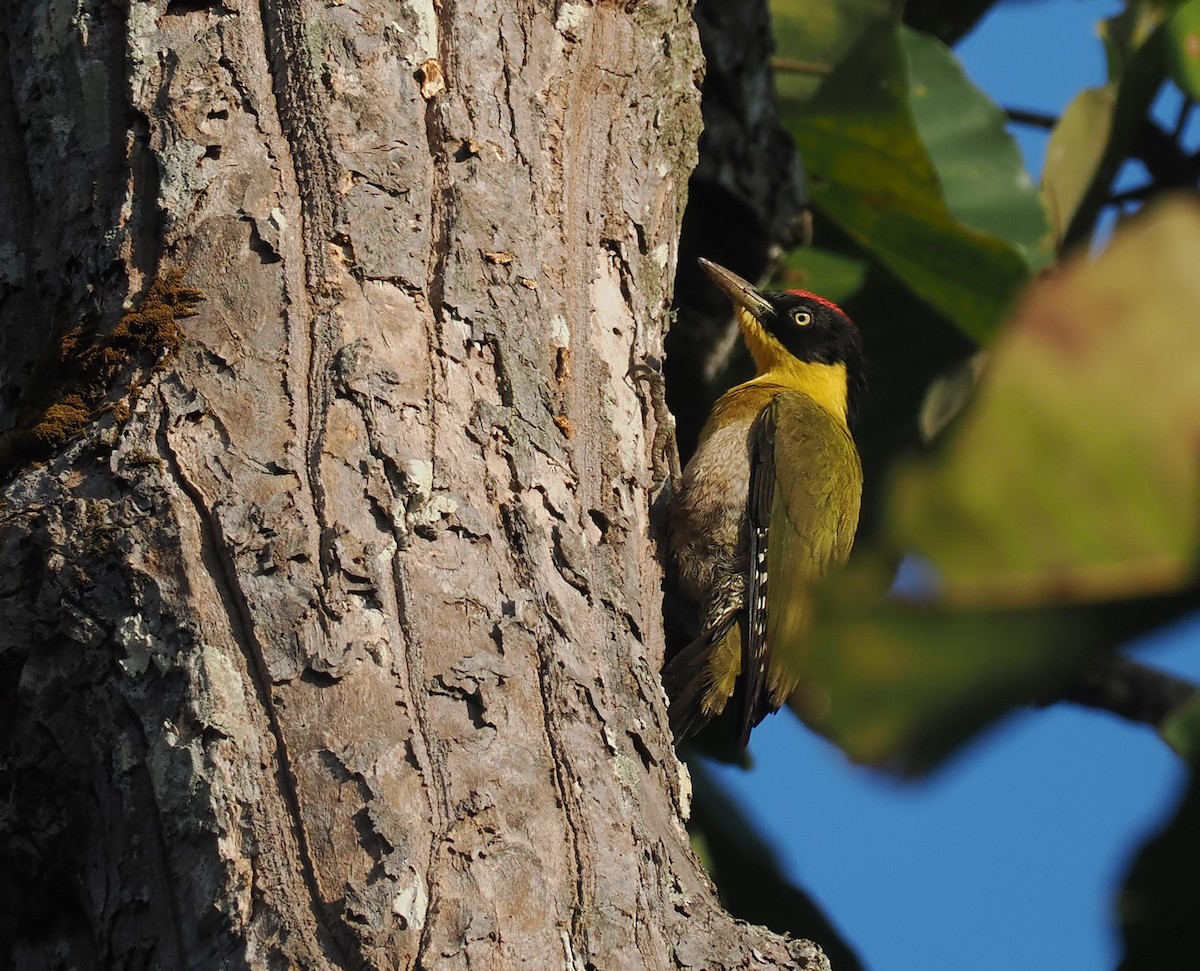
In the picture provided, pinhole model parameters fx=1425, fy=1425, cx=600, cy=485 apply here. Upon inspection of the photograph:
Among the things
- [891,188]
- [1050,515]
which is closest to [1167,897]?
[1050,515]

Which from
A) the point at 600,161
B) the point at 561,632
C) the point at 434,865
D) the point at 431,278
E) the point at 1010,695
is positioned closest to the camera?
the point at 1010,695

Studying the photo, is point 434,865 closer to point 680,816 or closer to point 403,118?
point 680,816

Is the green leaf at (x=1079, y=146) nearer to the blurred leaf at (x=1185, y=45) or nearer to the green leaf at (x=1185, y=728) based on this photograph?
the blurred leaf at (x=1185, y=45)

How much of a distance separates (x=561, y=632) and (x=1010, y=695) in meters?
1.79

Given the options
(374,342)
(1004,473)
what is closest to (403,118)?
(374,342)

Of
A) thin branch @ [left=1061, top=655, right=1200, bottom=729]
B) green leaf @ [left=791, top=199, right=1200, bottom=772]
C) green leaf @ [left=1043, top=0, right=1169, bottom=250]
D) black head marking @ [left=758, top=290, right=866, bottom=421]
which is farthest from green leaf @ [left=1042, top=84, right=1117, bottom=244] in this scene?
green leaf @ [left=791, top=199, right=1200, bottom=772]

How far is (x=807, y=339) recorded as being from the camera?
190 inches

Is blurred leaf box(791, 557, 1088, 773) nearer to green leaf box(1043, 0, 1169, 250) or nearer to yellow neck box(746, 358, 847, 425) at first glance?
green leaf box(1043, 0, 1169, 250)

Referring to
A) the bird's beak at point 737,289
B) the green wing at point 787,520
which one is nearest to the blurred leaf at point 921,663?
the green wing at point 787,520

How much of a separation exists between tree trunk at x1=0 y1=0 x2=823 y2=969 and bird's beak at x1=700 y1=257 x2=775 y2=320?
4.18 ft

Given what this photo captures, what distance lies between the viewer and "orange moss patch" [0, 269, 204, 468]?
2553mm

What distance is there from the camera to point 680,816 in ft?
Answer: 8.38

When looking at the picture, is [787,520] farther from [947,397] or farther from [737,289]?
[737,289]

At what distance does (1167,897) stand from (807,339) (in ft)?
11.6
